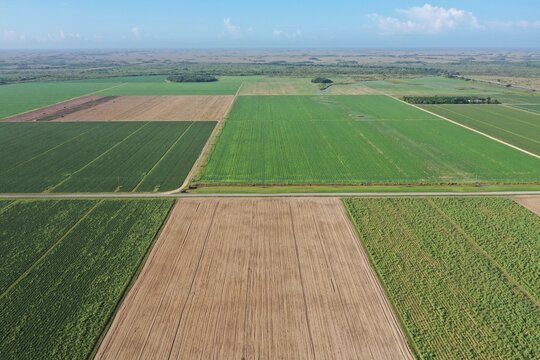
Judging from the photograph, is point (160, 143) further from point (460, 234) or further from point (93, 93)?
point (93, 93)

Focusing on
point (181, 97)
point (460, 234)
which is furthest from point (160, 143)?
point (181, 97)

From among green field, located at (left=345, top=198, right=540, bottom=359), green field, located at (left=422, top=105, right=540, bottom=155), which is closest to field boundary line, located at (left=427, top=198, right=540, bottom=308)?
green field, located at (left=345, top=198, right=540, bottom=359)

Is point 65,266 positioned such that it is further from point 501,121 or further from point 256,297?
point 501,121

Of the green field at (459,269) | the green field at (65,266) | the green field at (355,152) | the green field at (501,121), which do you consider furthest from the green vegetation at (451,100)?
the green field at (65,266)

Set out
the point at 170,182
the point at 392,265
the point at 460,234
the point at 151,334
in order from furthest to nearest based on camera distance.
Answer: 1. the point at 170,182
2. the point at 460,234
3. the point at 392,265
4. the point at 151,334

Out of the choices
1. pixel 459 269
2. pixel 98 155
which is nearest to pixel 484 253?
pixel 459 269

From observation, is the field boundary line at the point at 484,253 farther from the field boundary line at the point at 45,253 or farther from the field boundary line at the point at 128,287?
the field boundary line at the point at 45,253
